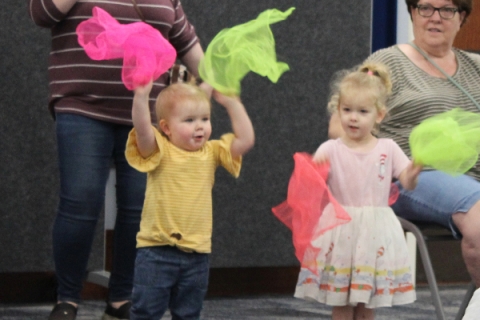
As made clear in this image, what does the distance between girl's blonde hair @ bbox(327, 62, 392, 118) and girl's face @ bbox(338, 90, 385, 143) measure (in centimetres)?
1

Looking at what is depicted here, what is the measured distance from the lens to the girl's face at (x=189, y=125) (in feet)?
6.12

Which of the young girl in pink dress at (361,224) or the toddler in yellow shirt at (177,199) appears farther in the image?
the young girl in pink dress at (361,224)

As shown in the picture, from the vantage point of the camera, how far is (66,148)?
6.96 feet

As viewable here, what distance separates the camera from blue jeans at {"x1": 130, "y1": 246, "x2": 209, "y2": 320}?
1.85 meters

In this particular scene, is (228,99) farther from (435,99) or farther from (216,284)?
(216,284)

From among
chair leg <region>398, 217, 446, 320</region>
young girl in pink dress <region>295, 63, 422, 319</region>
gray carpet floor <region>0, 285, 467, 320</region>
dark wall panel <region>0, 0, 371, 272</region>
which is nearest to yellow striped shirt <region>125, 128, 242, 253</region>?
young girl in pink dress <region>295, 63, 422, 319</region>

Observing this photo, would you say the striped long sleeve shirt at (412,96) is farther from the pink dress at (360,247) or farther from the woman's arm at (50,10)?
the woman's arm at (50,10)

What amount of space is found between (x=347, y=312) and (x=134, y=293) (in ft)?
1.71

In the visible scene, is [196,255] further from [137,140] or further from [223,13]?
[223,13]

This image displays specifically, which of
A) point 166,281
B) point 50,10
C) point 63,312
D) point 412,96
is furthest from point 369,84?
point 63,312

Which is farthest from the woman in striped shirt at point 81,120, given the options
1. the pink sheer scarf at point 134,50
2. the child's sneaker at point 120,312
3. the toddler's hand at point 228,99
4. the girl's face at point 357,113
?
the girl's face at point 357,113

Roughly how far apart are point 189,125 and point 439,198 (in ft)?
2.25

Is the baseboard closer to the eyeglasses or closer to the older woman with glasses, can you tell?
the older woman with glasses

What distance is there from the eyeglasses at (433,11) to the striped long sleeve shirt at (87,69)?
737mm
